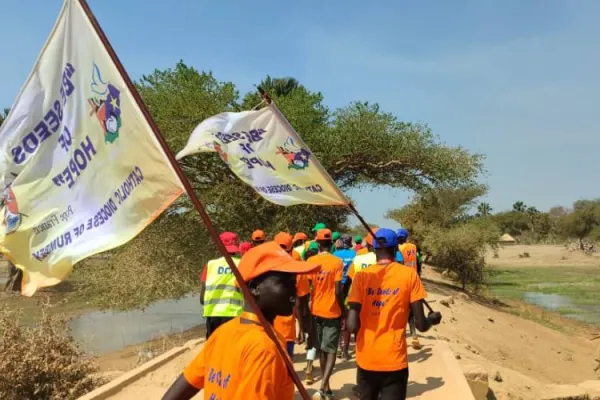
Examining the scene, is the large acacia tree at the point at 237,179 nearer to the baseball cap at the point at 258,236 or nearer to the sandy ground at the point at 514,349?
the sandy ground at the point at 514,349

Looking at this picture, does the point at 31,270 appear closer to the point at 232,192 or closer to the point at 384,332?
the point at 384,332

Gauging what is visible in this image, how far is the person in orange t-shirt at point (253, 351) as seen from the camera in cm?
205

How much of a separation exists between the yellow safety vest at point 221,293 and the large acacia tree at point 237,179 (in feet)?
42.0

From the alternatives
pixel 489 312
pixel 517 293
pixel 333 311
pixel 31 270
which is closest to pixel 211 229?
pixel 31 270

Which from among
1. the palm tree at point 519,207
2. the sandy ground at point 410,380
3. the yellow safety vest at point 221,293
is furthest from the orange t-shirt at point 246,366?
the palm tree at point 519,207

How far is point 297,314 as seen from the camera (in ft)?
20.5

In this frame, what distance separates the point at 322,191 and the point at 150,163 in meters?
3.68

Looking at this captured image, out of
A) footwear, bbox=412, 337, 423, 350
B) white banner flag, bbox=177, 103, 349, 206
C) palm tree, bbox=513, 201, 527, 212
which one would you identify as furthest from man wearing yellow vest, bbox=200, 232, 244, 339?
palm tree, bbox=513, 201, 527, 212

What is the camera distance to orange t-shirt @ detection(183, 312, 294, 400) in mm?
2031

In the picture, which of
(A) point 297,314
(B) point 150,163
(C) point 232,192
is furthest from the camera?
(C) point 232,192

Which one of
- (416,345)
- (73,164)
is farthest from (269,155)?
(416,345)

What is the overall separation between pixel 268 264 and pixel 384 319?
7.67ft

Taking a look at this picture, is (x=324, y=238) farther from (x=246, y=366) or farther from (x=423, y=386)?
(x=246, y=366)

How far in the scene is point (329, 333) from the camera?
21.9ft
